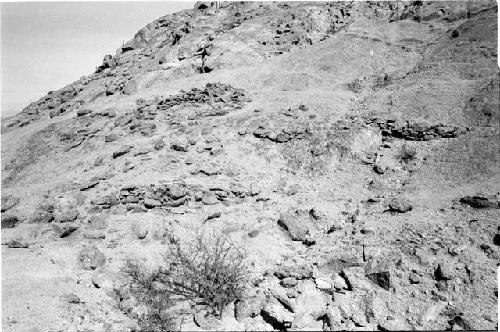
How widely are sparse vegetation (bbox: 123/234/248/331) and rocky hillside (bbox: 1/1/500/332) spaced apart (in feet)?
0.47

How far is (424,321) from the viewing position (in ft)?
14.8

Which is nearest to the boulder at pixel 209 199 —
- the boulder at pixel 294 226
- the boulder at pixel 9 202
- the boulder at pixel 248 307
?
the boulder at pixel 294 226

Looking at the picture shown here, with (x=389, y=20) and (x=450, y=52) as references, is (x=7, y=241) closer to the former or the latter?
(x=450, y=52)

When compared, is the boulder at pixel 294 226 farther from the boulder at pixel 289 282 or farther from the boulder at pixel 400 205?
the boulder at pixel 400 205

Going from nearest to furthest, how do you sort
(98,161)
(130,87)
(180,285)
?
(180,285)
(98,161)
(130,87)

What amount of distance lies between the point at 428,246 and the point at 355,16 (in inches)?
646

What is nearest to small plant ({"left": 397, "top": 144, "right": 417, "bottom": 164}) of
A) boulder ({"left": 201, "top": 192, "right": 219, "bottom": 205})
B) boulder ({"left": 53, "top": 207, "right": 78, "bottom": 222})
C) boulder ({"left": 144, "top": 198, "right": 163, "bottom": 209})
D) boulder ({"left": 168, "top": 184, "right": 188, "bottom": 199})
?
boulder ({"left": 201, "top": 192, "right": 219, "bottom": 205})

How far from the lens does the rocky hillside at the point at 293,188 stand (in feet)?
16.0

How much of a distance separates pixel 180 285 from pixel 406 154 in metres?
6.25

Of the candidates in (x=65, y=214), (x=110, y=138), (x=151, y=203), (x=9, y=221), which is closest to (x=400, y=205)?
(x=151, y=203)

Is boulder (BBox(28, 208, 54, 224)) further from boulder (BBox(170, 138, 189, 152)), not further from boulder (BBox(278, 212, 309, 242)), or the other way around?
boulder (BBox(278, 212, 309, 242))

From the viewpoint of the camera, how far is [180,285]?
5004 mm

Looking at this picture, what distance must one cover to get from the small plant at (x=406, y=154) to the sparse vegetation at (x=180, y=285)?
5002mm

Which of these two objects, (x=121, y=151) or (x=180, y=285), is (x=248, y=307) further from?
(x=121, y=151)
